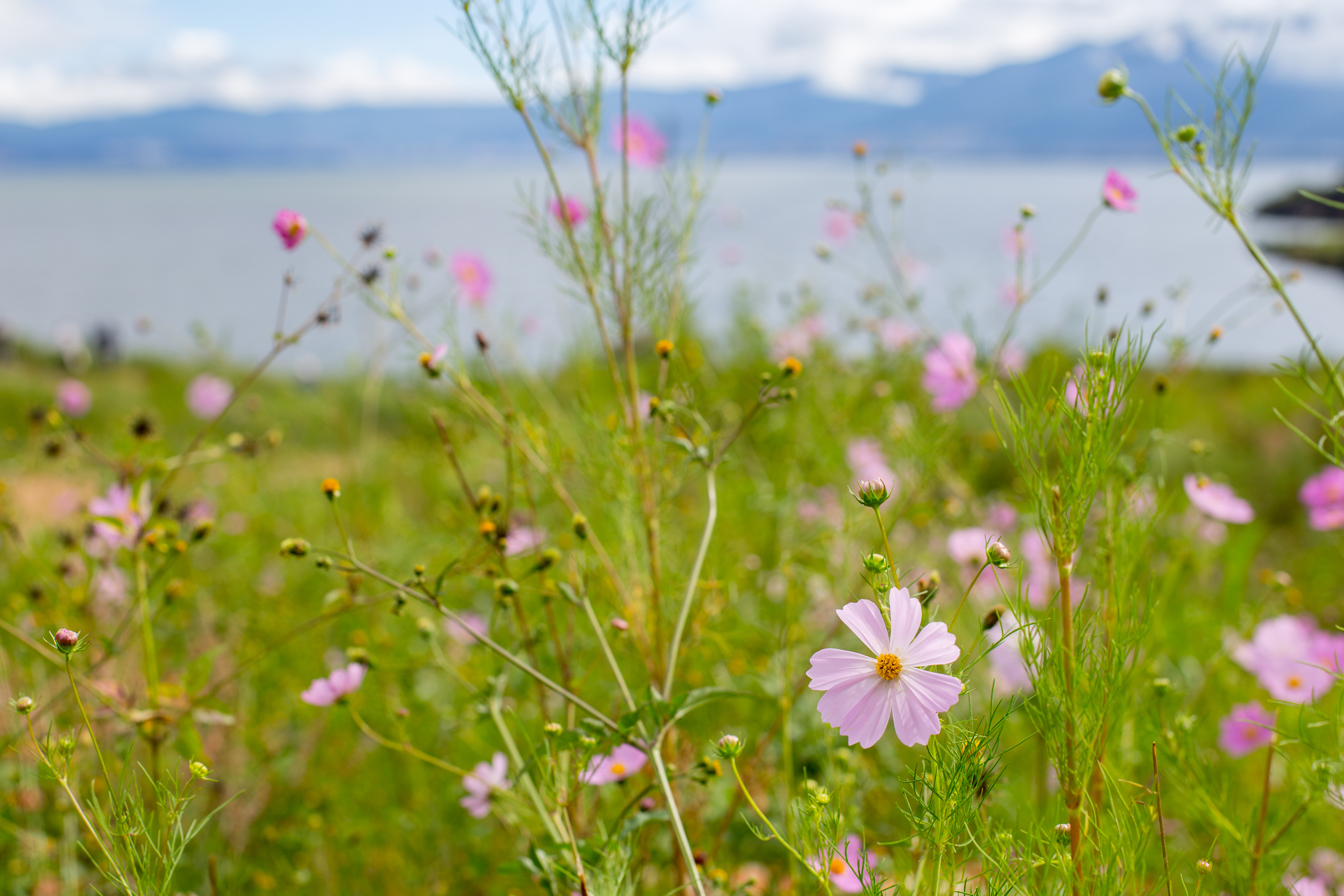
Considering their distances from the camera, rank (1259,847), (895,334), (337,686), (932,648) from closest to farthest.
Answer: (932,648), (1259,847), (337,686), (895,334)

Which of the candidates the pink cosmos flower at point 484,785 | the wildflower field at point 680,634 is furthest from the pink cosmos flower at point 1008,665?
the pink cosmos flower at point 484,785

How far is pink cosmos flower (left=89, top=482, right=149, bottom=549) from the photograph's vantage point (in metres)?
0.98

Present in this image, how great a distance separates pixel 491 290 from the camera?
1.78m

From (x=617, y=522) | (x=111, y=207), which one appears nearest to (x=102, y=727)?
(x=617, y=522)

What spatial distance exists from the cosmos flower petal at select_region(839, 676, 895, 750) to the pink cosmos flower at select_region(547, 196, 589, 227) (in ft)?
2.05

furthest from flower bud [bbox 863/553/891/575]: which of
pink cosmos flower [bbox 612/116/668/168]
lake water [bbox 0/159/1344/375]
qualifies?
pink cosmos flower [bbox 612/116/668/168]

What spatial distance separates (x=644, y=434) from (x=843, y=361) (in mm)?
1646

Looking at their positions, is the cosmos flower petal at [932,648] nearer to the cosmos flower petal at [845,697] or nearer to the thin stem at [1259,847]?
the cosmos flower petal at [845,697]

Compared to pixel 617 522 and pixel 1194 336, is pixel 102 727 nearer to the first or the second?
pixel 617 522

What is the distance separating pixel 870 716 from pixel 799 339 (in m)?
1.89

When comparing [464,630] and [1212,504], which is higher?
[1212,504]

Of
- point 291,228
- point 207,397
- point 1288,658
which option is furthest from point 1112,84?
point 207,397

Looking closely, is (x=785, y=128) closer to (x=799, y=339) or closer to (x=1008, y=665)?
(x=799, y=339)

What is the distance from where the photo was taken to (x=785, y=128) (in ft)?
258
